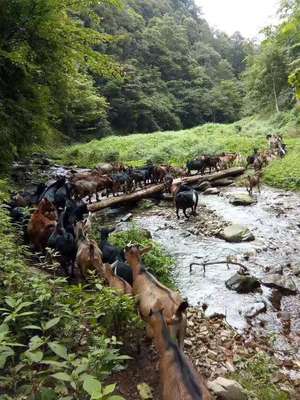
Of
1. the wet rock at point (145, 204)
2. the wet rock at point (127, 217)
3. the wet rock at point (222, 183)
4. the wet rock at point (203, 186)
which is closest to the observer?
the wet rock at point (127, 217)

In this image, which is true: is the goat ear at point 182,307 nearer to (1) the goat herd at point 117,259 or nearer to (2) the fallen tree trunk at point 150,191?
(1) the goat herd at point 117,259

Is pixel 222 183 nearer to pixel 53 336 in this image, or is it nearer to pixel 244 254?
pixel 244 254

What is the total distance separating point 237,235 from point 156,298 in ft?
20.7

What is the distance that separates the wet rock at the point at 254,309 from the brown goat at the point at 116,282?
2.33m

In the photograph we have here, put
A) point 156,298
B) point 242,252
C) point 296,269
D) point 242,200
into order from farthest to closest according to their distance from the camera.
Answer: point 242,200 < point 242,252 < point 296,269 < point 156,298

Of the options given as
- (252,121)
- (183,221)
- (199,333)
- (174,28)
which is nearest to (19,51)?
(183,221)

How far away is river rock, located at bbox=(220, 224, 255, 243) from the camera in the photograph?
34.4 ft

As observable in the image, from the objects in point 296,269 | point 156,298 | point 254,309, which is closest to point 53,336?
point 156,298

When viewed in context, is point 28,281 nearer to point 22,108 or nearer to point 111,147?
point 22,108

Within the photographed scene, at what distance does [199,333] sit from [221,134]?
33864mm

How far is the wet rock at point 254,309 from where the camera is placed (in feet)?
21.6

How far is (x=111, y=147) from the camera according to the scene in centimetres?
3622

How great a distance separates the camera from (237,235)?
10562 mm

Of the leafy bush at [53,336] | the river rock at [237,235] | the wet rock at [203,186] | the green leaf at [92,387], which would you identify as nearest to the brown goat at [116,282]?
the leafy bush at [53,336]
